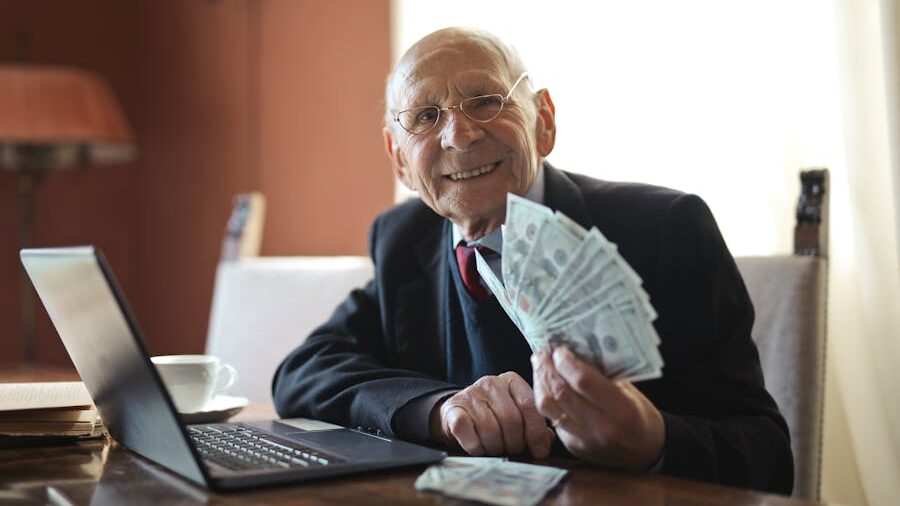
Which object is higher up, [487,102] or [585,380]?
[487,102]

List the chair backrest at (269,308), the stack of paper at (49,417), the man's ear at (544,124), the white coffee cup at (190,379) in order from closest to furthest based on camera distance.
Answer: the stack of paper at (49,417) → the white coffee cup at (190,379) → the man's ear at (544,124) → the chair backrest at (269,308)

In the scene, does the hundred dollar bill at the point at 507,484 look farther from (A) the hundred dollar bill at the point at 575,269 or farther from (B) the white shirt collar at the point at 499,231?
(B) the white shirt collar at the point at 499,231

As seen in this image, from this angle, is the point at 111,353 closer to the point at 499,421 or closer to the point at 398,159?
the point at 499,421

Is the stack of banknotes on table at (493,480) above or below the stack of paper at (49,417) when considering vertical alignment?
below

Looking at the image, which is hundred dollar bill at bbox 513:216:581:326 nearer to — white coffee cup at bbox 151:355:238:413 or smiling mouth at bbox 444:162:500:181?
smiling mouth at bbox 444:162:500:181

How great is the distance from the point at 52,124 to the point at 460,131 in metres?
2.13

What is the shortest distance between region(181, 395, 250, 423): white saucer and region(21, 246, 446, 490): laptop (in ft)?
0.46

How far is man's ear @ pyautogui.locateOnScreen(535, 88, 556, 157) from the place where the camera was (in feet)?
4.71

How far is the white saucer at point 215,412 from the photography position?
4.23 ft

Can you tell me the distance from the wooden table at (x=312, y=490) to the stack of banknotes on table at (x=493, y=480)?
11mm

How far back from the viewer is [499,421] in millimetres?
1020

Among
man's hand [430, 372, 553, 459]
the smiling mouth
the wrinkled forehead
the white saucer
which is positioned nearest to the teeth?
the smiling mouth

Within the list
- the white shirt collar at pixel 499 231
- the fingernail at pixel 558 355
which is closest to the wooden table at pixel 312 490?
the fingernail at pixel 558 355

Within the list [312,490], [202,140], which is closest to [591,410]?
[312,490]
